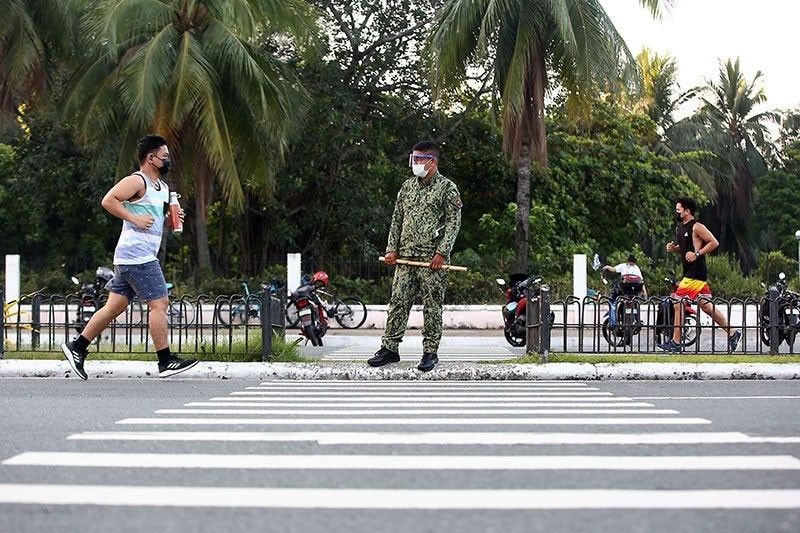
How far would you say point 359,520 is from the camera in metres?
3.67

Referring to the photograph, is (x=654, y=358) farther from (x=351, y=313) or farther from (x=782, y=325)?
(x=351, y=313)

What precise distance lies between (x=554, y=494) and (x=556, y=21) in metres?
20.8

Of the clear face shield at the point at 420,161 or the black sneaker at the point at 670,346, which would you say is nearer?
the clear face shield at the point at 420,161

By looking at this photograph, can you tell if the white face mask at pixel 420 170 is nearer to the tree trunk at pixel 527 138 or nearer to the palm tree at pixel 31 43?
the tree trunk at pixel 527 138

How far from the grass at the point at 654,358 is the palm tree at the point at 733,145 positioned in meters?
41.9

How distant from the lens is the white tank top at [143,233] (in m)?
9.23

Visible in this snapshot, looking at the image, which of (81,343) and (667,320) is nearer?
(81,343)

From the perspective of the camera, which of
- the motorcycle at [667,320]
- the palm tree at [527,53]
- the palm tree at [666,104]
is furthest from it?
the palm tree at [666,104]

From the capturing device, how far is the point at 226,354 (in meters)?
11.0

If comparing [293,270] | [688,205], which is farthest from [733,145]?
[688,205]

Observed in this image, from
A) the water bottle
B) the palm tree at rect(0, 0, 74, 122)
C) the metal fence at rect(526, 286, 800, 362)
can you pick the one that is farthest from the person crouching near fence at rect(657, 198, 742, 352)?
the palm tree at rect(0, 0, 74, 122)

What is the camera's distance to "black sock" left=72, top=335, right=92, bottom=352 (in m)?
9.53

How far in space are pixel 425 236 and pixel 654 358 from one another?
2816 mm

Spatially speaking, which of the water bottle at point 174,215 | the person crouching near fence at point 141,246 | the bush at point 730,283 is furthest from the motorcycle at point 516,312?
the bush at point 730,283
